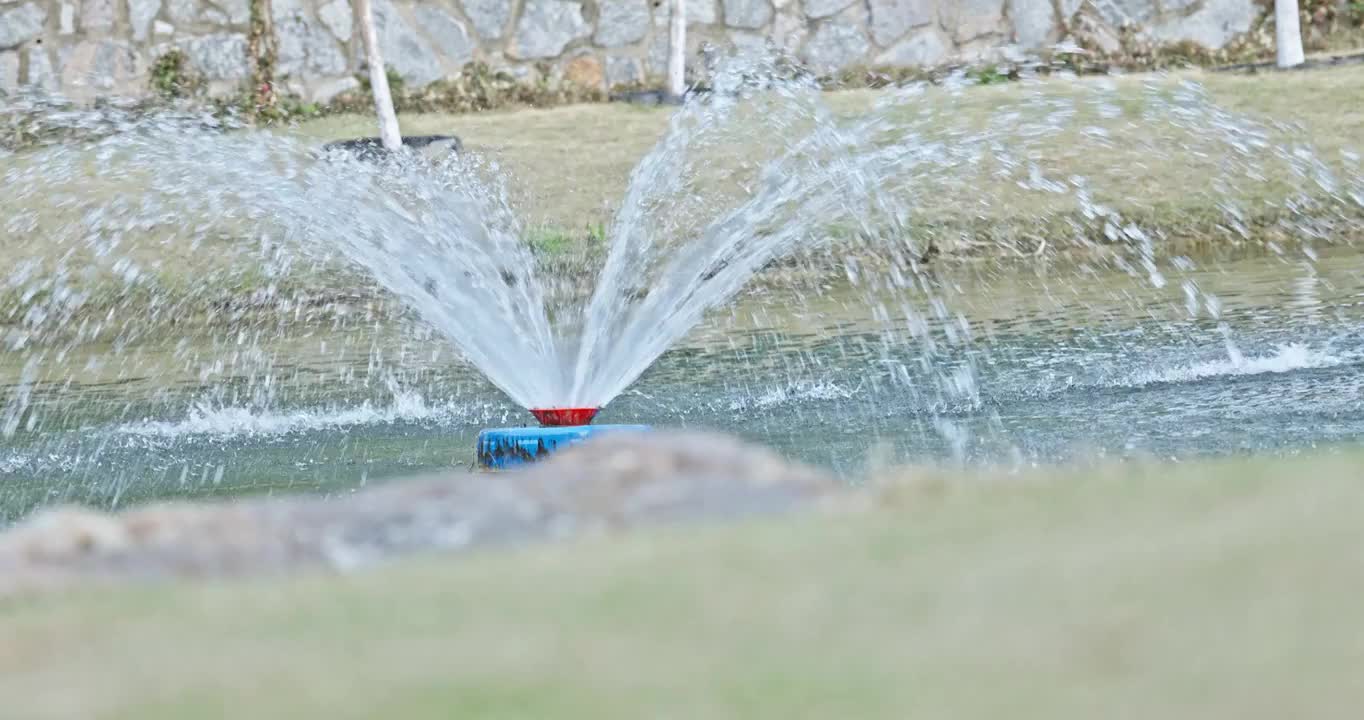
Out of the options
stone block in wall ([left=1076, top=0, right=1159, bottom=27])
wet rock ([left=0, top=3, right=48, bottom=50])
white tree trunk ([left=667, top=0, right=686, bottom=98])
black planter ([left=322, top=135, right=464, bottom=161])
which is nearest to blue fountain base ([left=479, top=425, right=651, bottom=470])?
black planter ([left=322, top=135, right=464, bottom=161])

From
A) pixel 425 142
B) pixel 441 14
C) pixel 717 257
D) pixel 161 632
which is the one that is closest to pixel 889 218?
pixel 717 257

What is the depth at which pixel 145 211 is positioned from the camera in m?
13.4

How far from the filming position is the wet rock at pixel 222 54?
15.0 meters

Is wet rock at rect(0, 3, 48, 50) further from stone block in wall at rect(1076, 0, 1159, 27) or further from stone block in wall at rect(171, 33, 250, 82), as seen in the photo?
stone block in wall at rect(1076, 0, 1159, 27)

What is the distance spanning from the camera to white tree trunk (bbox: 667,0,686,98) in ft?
47.2

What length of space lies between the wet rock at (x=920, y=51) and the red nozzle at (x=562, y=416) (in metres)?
8.27

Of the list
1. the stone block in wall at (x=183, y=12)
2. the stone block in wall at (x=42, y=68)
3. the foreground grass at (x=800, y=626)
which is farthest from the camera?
the stone block in wall at (x=183, y=12)

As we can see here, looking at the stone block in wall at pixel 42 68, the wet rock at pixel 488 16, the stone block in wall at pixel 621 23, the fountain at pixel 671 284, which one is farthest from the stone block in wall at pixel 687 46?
the stone block in wall at pixel 42 68

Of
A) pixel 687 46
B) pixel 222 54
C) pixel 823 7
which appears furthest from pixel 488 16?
pixel 823 7

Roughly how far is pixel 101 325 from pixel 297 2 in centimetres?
373

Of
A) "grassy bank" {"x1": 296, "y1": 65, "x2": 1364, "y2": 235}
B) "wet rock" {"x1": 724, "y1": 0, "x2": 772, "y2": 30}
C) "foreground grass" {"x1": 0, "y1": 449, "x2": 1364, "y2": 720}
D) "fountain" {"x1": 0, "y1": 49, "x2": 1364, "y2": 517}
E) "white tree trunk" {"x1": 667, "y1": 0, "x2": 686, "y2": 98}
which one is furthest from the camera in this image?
"wet rock" {"x1": 724, "y1": 0, "x2": 772, "y2": 30}

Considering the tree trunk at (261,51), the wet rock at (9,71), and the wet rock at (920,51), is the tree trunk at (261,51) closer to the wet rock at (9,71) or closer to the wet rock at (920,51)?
the wet rock at (9,71)

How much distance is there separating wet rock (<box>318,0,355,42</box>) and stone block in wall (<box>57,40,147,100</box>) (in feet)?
4.45

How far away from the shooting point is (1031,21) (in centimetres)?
1532
